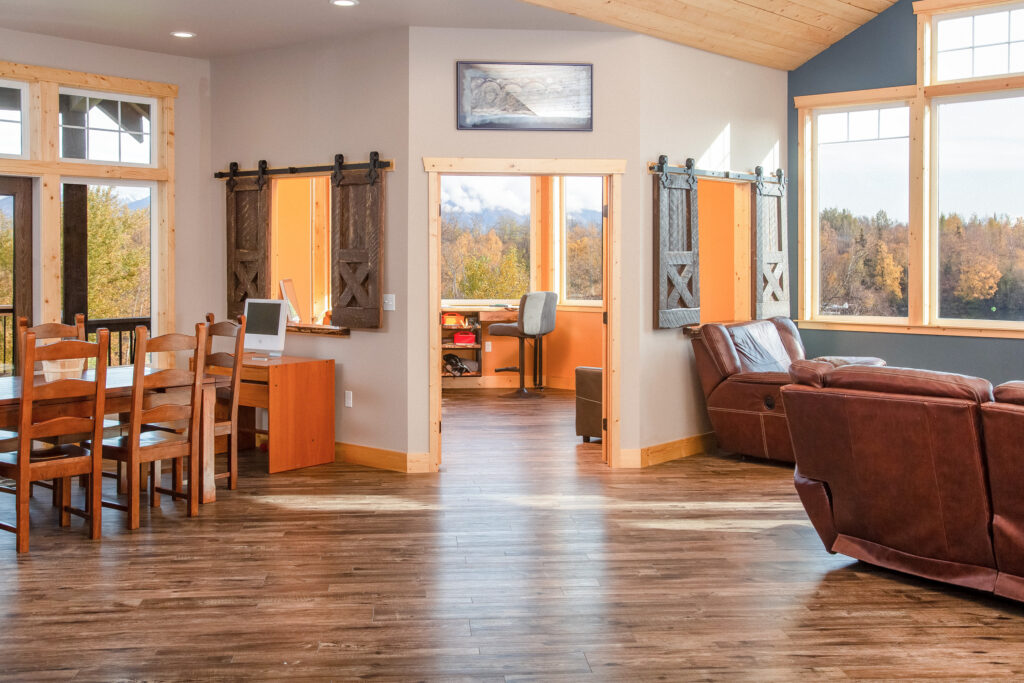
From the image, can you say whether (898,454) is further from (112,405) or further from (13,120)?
(13,120)

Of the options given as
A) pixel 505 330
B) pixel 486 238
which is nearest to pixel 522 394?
pixel 505 330

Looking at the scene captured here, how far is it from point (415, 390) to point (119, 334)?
8.15ft

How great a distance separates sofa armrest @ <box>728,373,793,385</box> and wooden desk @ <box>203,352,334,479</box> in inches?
116

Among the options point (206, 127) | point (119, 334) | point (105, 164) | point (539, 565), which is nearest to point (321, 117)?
point (206, 127)

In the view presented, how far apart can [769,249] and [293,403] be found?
3987 mm

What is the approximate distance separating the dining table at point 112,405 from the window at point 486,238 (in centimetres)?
603

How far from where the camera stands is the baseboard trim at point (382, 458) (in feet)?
21.2

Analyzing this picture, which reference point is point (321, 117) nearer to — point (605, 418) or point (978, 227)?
point (605, 418)

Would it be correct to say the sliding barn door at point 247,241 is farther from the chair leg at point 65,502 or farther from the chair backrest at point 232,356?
the chair leg at point 65,502

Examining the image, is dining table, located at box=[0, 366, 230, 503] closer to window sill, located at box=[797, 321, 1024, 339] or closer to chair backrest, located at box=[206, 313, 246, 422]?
chair backrest, located at box=[206, 313, 246, 422]

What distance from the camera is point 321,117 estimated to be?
22.3 ft

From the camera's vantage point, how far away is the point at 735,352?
22.8 feet

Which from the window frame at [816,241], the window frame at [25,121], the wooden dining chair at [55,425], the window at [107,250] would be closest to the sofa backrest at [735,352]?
the window frame at [816,241]

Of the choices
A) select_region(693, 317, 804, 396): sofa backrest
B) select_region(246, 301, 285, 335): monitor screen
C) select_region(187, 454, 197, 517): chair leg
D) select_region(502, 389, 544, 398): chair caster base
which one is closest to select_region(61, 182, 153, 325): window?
select_region(246, 301, 285, 335): monitor screen
